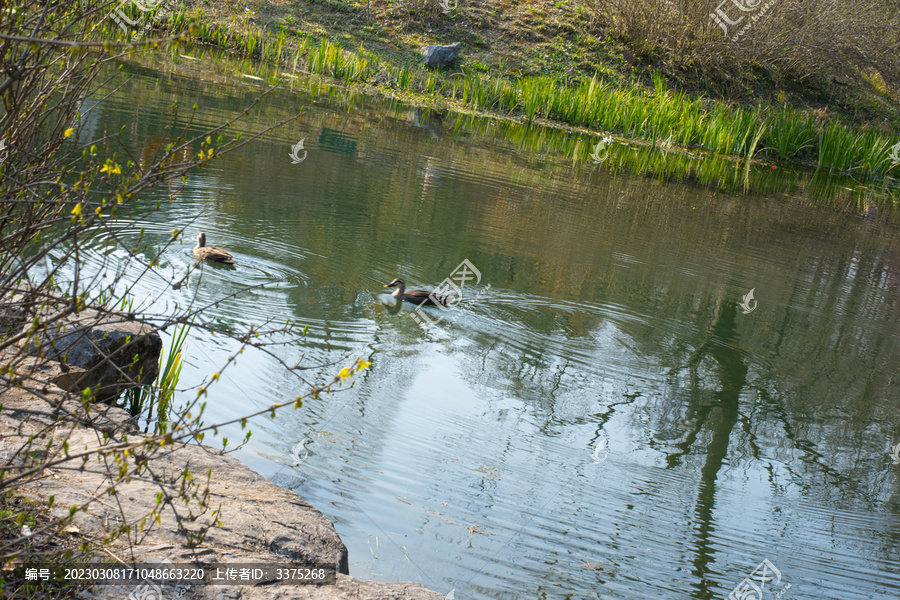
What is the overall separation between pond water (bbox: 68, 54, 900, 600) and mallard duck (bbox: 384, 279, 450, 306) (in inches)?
6.8

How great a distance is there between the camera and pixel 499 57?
26766 millimetres

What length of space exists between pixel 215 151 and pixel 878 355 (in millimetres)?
8267

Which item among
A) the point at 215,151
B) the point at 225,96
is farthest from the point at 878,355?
the point at 225,96

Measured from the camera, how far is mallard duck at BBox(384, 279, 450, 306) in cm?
740

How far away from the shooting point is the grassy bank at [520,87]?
22.1m

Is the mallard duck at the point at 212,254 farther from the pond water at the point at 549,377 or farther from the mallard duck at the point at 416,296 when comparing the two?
the mallard duck at the point at 416,296

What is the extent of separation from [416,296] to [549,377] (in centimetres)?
169

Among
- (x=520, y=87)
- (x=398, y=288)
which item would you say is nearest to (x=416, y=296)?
(x=398, y=288)

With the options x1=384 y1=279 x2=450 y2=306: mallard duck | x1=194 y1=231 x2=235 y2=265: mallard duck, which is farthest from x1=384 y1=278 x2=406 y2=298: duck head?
x1=194 y1=231 x2=235 y2=265: mallard duck

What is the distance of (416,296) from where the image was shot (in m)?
7.41

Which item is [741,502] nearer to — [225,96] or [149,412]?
[149,412]

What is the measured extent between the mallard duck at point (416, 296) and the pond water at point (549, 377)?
17 cm

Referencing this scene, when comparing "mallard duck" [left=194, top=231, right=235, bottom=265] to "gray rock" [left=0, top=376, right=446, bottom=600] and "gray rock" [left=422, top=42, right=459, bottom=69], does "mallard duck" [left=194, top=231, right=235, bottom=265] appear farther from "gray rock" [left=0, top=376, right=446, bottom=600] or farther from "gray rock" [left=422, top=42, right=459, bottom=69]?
"gray rock" [left=422, top=42, right=459, bottom=69]

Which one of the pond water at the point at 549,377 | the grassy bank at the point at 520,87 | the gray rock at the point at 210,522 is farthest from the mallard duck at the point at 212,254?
the grassy bank at the point at 520,87
